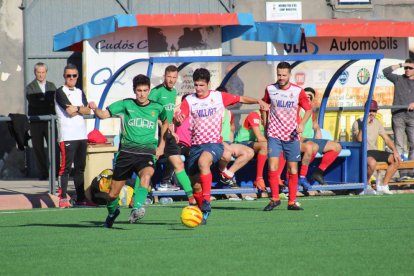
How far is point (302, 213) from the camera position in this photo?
14312 millimetres

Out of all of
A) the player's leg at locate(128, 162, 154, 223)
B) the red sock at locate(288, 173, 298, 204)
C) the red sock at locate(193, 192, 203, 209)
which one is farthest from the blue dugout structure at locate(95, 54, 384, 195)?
the player's leg at locate(128, 162, 154, 223)

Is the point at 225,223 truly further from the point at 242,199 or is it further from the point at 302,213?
the point at 242,199

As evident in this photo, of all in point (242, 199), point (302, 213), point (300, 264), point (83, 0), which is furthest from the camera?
point (83, 0)

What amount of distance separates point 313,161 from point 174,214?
15.0 feet

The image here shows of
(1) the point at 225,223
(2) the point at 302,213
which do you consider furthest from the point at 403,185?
(1) the point at 225,223

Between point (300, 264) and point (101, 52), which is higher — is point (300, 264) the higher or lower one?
the lower one

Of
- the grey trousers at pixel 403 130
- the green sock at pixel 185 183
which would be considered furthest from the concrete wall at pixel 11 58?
the green sock at pixel 185 183

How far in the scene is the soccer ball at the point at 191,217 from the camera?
12359 millimetres

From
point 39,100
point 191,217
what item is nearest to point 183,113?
point 191,217

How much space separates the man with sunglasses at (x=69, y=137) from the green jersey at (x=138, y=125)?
10.5 ft

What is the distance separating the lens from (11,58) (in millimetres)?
21406

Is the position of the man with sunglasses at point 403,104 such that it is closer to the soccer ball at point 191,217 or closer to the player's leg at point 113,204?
the soccer ball at point 191,217

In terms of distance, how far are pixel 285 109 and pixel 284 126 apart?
0.80 ft

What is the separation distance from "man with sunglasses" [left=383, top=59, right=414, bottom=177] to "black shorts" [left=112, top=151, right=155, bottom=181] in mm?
7780
